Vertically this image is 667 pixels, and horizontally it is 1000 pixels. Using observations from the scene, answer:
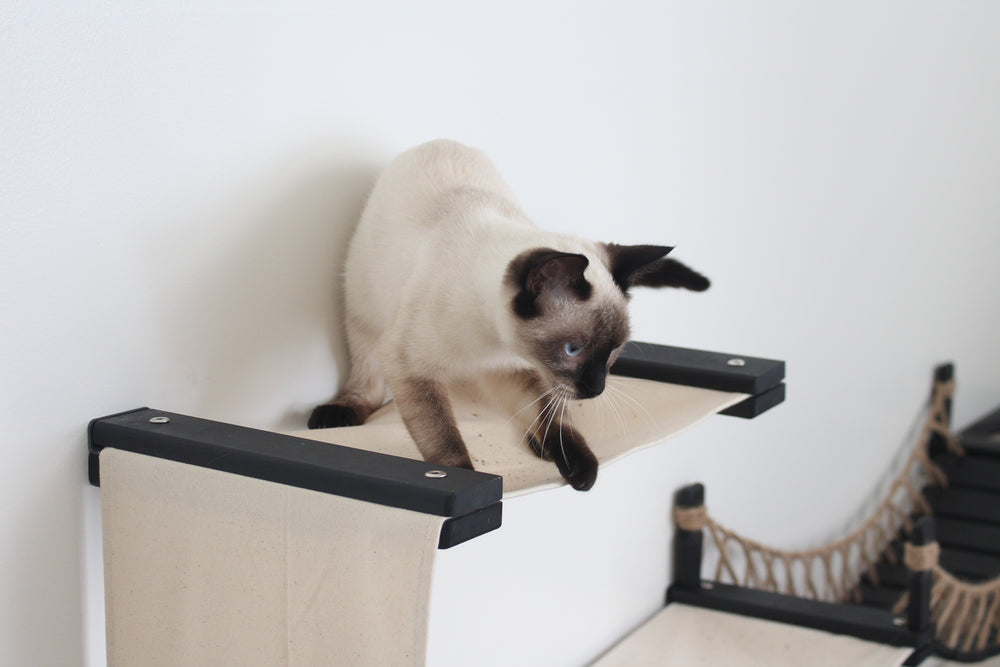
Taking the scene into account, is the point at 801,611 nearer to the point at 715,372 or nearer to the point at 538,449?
the point at 715,372

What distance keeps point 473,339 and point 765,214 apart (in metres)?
1.45

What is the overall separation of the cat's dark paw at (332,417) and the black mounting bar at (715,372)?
40 centimetres

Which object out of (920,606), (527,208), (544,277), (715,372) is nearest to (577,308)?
(544,277)

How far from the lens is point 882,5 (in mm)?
2697

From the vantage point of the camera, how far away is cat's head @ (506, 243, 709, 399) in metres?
0.99

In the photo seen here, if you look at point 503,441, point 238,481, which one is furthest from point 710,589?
point 238,481

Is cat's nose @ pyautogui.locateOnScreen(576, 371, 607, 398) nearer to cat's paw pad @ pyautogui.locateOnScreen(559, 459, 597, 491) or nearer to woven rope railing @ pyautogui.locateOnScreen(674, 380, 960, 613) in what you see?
cat's paw pad @ pyautogui.locateOnScreen(559, 459, 597, 491)

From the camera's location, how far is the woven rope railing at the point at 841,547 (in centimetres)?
229

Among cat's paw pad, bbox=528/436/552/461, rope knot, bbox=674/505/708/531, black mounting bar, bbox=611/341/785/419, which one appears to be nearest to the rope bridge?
rope knot, bbox=674/505/708/531

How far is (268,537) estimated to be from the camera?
86 cm

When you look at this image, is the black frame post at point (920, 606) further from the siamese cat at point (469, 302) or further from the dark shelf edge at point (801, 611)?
the siamese cat at point (469, 302)

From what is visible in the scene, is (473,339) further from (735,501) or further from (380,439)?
(735,501)

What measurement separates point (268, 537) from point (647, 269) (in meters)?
0.53

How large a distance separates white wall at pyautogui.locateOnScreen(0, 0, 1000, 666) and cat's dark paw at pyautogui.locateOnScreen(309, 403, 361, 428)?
A: 0.04 metres
